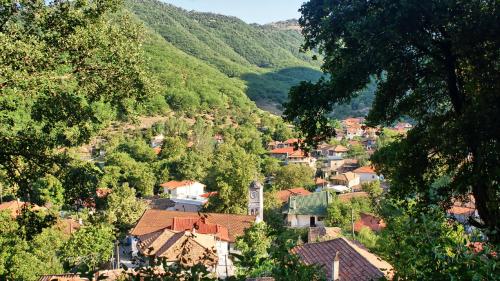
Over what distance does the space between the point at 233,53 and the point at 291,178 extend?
13052 centimetres

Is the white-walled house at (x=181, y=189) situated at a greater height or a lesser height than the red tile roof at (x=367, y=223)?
greater

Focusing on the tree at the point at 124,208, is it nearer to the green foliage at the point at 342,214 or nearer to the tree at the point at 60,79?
the green foliage at the point at 342,214

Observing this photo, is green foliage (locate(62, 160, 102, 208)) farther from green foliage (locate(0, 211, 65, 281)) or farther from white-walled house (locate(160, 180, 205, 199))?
white-walled house (locate(160, 180, 205, 199))

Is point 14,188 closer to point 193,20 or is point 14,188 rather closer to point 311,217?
point 311,217

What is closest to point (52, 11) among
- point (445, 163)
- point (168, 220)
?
point (445, 163)

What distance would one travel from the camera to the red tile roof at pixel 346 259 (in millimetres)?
13766

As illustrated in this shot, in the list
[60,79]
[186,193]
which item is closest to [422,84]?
[60,79]

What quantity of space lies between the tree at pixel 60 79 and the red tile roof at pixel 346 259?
7.64m

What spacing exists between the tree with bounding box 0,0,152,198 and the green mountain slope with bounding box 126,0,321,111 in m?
117

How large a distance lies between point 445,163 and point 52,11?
20.2 feet

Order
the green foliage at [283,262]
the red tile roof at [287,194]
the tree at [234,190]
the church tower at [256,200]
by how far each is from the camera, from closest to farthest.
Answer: the green foliage at [283,262]
the church tower at [256,200]
the tree at [234,190]
the red tile roof at [287,194]

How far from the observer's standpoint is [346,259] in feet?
48.5

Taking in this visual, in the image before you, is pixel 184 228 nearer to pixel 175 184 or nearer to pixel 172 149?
pixel 175 184

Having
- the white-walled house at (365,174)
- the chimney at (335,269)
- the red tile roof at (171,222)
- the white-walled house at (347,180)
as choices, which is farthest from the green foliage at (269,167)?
the chimney at (335,269)
